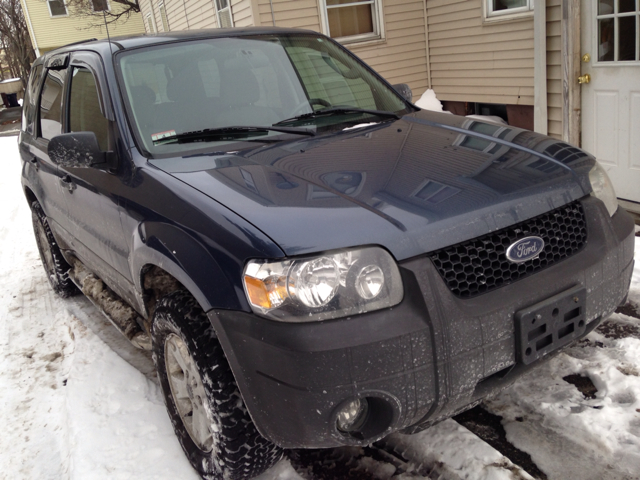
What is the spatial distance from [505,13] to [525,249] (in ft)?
22.4

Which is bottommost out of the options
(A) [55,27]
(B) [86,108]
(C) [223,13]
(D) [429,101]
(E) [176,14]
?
(D) [429,101]

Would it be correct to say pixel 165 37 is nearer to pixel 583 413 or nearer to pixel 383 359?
pixel 383 359

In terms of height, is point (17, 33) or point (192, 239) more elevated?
point (17, 33)

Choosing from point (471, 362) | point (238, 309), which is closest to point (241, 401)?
point (238, 309)

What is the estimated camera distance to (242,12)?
32.6 ft

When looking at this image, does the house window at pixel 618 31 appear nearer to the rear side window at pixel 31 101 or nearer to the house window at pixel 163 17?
the rear side window at pixel 31 101

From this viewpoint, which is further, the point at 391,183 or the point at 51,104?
the point at 51,104

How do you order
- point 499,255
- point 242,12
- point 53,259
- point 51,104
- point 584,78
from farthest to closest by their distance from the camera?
point 242,12 → point 584,78 → point 53,259 → point 51,104 → point 499,255

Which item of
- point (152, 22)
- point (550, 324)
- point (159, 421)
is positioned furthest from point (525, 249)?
point (152, 22)

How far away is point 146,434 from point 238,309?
4.34 feet

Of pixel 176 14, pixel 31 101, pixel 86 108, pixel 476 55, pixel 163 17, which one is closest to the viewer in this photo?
Result: pixel 86 108

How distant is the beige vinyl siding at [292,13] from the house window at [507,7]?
280cm

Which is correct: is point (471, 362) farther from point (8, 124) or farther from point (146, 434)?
point (8, 124)

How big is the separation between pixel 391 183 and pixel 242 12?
8.67 m
